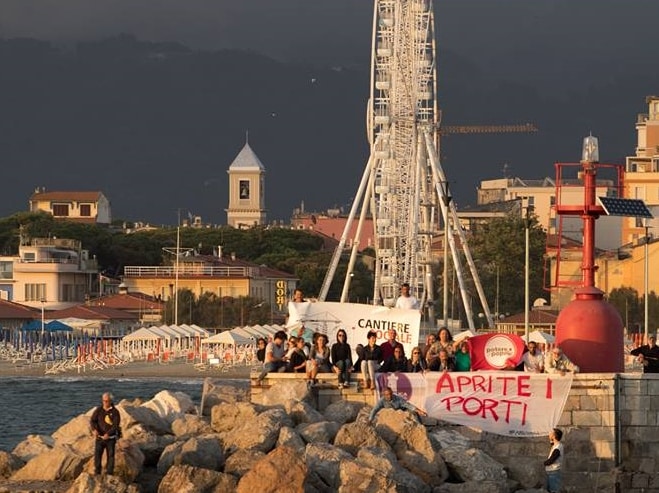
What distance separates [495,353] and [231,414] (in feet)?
11.0

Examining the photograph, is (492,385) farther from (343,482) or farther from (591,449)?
(343,482)

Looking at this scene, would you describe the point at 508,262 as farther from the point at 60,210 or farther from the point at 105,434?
the point at 105,434

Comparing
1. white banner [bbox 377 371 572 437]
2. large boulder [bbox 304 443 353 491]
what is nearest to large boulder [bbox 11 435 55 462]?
large boulder [bbox 304 443 353 491]

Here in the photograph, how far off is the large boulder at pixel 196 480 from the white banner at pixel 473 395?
3617mm

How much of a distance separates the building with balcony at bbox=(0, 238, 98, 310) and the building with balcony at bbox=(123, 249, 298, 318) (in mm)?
3180

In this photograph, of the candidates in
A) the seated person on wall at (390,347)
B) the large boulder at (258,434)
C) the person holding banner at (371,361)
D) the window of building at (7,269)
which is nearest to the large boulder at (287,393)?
the person holding banner at (371,361)

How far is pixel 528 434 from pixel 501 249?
277 feet

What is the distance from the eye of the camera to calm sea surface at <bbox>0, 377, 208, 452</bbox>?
160ft

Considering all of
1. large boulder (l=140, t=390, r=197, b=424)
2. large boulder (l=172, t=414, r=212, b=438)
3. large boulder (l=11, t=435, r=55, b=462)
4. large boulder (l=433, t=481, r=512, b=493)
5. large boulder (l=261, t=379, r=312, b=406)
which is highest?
large boulder (l=261, t=379, r=312, b=406)

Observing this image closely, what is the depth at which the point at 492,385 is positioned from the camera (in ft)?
86.3

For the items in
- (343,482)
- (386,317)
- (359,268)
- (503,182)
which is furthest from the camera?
(503,182)

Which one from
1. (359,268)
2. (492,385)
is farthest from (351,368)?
(359,268)

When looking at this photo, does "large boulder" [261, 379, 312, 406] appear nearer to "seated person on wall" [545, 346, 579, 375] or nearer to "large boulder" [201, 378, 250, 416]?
"large boulder" [201, 378, 250, 416]

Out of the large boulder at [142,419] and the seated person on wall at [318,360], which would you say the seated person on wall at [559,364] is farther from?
the large boulder at [142,419]
